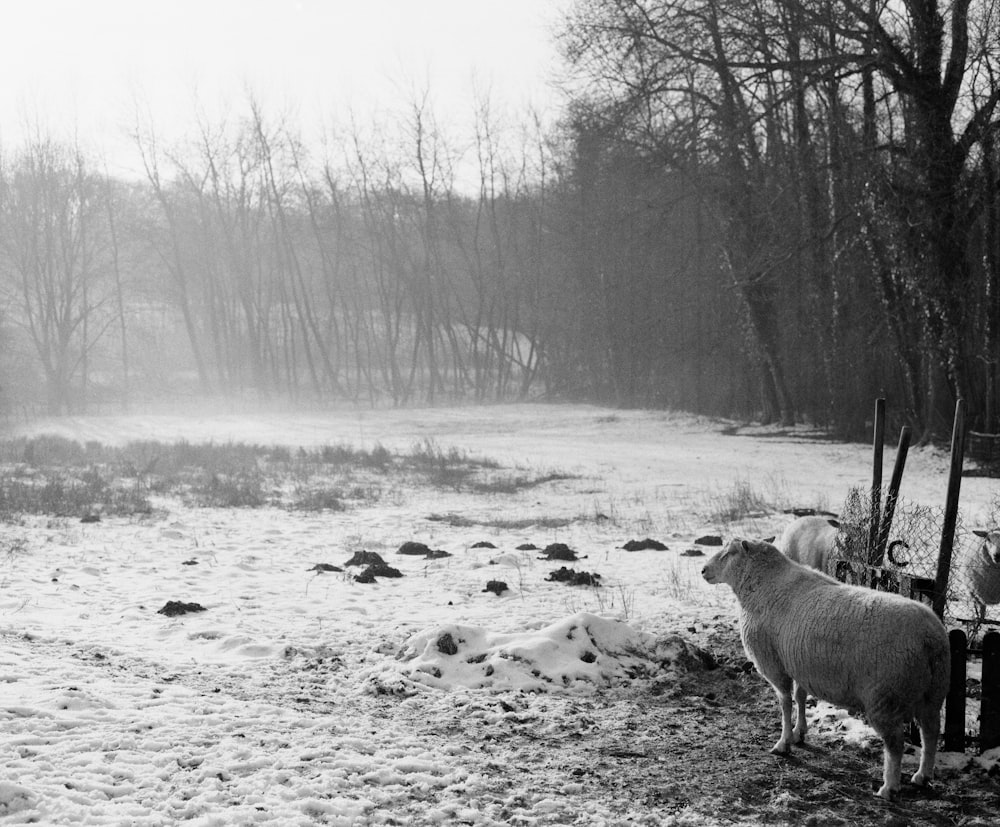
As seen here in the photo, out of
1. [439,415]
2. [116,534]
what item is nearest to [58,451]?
[116,534]

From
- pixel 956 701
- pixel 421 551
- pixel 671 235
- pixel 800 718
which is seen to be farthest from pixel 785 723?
pixel 671 235

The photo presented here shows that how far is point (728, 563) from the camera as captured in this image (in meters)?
6.15

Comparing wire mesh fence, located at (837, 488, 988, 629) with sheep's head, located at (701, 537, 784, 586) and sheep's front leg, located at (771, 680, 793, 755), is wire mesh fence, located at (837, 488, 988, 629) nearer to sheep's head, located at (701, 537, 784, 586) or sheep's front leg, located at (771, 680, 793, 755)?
sheep's head, located at (701, 537, 784, 586)

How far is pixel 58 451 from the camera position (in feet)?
82.8

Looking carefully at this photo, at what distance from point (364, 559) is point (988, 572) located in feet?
21.8

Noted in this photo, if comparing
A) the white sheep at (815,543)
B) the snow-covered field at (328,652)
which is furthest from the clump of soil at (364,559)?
the white sheep at (815,543)

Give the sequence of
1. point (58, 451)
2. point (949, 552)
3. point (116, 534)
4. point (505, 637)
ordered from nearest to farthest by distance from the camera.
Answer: point (949, 552) → point (505, 637) → point (116, 534) → point (58, 451)

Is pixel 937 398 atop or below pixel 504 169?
below

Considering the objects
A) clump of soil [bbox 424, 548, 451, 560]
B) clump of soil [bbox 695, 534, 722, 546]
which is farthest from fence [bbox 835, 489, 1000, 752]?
clump of soil [bbox 424, 548, 451, 560]

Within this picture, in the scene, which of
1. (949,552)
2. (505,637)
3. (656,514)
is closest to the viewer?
(949,552)

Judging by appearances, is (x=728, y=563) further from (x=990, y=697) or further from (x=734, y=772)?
(x=990, y=697)

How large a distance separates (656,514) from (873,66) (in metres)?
11.4

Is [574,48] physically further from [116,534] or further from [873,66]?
[116,534]

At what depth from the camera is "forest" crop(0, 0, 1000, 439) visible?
20.4 m
